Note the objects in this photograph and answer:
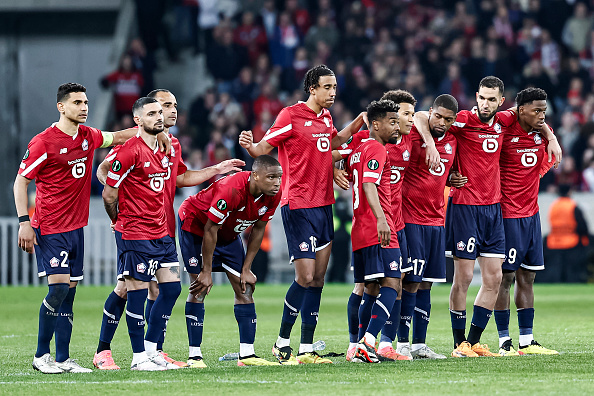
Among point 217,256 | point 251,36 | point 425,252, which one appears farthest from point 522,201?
point 251,36

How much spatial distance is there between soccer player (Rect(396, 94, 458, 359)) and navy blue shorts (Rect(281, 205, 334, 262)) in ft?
2.44

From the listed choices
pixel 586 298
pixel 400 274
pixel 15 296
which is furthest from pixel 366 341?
pixel 15 296

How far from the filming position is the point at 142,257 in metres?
8.10

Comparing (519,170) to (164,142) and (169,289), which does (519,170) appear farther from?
(169,289)

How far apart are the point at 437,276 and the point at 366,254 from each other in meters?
0.88

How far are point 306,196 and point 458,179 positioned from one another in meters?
1.47

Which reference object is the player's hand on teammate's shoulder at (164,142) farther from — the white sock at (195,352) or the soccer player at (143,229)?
the white sock at (195,352)

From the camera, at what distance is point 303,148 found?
883cm

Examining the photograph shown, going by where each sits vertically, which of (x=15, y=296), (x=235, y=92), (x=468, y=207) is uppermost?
(x=235, y=92)

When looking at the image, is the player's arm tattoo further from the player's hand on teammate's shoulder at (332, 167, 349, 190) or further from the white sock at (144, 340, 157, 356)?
the player's hand on teammate's shoulder at (332, 167, 349, 190)

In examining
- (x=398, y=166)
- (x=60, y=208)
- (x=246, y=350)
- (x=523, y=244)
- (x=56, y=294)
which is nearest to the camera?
(x=56, y=294)

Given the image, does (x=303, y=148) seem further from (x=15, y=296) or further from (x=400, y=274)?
(x=15, y=296)

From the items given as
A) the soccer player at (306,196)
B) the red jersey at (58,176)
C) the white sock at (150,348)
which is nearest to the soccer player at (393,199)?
the soccer player at (306,196)

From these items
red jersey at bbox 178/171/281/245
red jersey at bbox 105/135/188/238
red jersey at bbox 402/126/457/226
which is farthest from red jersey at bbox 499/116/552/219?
red jersey at bbox 105/135/188/238
